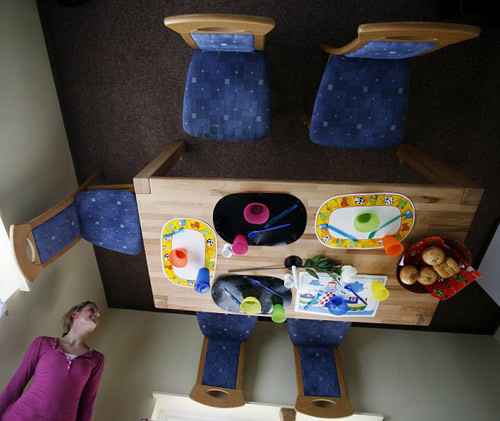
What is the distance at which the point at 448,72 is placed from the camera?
161cm

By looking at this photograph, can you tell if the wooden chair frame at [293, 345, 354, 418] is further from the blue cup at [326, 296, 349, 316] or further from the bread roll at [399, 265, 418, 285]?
the bread roll at [399, 265, 418, 285]

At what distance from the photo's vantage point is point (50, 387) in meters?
1.44

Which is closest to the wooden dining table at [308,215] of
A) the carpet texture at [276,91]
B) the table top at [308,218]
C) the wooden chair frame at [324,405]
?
the table top at [308,218]

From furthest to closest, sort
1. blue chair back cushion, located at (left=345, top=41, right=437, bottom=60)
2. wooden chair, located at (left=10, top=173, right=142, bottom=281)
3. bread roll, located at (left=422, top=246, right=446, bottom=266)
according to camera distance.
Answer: wooden chair, located at (left=10, top=173, right=142, bottom=281) → bread roll, located at (left=422, top=246, right=446, bottom=266) → blue chair back cushion, located at (left=345, top=41, right=437, bottom=60)

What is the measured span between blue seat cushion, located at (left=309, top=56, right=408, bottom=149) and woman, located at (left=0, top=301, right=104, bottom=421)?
1.53m

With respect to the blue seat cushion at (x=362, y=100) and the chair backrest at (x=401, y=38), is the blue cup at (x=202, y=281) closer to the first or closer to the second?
the blue seat cushion at (x=362, y=100)

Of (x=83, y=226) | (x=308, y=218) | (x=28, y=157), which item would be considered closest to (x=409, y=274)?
(x=308, y=218)

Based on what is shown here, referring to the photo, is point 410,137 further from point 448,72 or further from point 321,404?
point 321,404

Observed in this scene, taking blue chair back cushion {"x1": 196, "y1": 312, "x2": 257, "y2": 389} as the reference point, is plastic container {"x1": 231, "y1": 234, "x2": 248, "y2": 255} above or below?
above

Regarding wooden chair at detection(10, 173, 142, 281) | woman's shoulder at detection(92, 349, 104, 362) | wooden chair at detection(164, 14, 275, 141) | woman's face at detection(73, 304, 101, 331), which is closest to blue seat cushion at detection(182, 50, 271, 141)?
wooden chair at detection(164, 14, 275, 141)

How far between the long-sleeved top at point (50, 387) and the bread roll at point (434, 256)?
5.27ft

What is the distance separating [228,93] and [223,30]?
0.24 meters

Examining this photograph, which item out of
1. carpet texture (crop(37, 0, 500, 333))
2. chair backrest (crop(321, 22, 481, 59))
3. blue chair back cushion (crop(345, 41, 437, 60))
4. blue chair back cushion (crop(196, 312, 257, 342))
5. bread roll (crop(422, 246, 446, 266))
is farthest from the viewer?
blue chair back cushion (crop(196, 312, 257, 342))

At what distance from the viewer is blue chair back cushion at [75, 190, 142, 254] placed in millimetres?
1515
